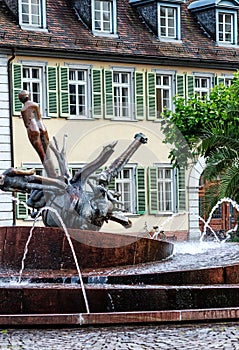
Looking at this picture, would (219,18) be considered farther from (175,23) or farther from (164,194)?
(164,194)

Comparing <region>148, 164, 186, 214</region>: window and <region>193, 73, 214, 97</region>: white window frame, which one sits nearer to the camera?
<region>148, 164, 186, 214</region>: window

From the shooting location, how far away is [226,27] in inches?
1693

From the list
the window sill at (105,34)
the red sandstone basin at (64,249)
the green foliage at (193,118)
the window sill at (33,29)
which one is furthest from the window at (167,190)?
the red sandstone basin at (64,249)

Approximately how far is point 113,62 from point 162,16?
3.04 metres

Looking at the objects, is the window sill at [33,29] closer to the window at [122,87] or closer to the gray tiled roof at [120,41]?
the gray tiled roof at [120,41]

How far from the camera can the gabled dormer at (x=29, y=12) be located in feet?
123

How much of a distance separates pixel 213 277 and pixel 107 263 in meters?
1.56

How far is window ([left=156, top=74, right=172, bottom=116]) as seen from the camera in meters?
40.7

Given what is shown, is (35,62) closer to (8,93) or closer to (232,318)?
(8,93)

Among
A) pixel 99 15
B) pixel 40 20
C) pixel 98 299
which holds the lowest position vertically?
pixel 98 299

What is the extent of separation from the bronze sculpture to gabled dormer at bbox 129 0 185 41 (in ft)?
75.7

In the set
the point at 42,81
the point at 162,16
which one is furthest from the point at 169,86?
the point at 42,81

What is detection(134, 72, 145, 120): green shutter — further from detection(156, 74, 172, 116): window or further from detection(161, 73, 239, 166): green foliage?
detection(161, 73, 239, 166): green foliage

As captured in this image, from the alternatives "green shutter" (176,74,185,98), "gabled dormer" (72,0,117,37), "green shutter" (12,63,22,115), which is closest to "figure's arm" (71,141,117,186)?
"green shutter" (12,63,22,115)
